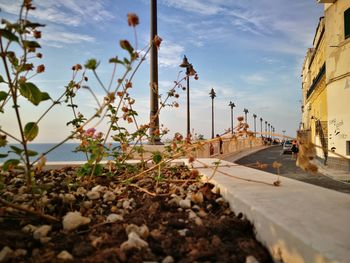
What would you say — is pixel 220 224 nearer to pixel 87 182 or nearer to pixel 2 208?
pixel 2 208

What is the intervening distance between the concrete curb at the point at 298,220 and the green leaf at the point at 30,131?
123 centimetres

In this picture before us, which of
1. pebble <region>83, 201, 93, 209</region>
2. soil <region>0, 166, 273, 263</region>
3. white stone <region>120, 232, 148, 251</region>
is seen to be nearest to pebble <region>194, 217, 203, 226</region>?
soil <region>0, 166, 273, 263</region>

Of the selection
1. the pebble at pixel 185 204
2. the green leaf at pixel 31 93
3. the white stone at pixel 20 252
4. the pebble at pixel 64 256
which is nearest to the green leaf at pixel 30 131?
the green leaf at pixel 31 93

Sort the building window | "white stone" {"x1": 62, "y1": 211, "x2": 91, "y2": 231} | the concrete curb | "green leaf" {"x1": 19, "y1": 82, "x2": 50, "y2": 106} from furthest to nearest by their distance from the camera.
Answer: the building window, "green leaf" {"x1": 19, "y1": 82, "x2": 50, "y2": 106}, "white stone" {"x1": 62, "y1": 211, "x2": 91, "y2": 231}, the concrete curb

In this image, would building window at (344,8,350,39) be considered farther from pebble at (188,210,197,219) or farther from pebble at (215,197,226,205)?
pebble at (188,210,197,219)

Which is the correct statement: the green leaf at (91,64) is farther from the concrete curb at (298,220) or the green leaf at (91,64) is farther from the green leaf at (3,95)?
the concrete curb at (298,220)

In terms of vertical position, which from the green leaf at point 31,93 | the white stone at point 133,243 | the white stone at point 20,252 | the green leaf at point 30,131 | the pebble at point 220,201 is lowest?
the white stone at point 20,252

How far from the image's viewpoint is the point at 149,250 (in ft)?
3.81

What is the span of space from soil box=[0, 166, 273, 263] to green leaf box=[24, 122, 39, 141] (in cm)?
34

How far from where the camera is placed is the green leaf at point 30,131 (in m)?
1.73

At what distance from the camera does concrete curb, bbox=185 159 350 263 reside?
2.99ft

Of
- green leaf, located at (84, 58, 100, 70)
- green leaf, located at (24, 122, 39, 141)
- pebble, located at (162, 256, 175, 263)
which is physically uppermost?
green leaf, located at (84, 58, 100, 70)

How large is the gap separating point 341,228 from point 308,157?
57cm

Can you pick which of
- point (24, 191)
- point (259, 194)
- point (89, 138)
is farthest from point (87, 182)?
point (259, 194)
